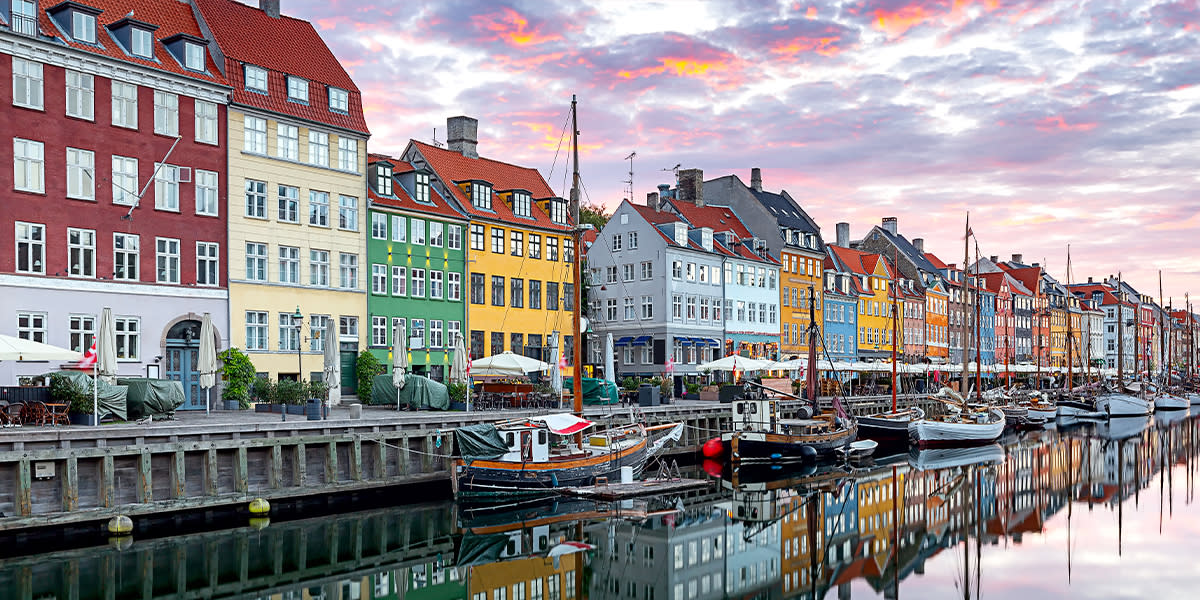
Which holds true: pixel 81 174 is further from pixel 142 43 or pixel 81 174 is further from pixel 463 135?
pixel 463 135

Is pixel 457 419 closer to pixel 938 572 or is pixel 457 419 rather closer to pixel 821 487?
pixel 821 487

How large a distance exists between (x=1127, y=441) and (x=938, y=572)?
4225 centimetres

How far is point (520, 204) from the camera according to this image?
59.3m

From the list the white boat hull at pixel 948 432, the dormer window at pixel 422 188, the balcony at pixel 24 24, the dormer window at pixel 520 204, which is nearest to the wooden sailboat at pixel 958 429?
the white boat hull at pixel 948 432

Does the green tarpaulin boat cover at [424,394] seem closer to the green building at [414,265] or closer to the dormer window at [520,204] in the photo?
the green building at [414,265]

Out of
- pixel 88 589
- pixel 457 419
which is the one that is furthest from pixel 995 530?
pixel 88 589

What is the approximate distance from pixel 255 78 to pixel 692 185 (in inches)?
1608

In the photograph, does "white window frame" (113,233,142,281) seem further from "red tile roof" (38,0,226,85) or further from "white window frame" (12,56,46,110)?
"red tile roof" (38,0,226,85)

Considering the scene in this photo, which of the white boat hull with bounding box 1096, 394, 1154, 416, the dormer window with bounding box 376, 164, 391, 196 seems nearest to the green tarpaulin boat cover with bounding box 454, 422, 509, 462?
the dormer window with bounding box 376, 164, 391, 196

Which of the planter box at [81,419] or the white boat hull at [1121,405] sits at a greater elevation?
the planter box at [81,419]

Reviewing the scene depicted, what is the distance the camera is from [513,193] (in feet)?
194

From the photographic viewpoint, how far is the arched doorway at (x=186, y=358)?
4094 cm

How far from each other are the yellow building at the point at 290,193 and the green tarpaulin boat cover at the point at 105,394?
1264cm

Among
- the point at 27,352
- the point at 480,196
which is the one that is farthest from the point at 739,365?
the point at 27,352
